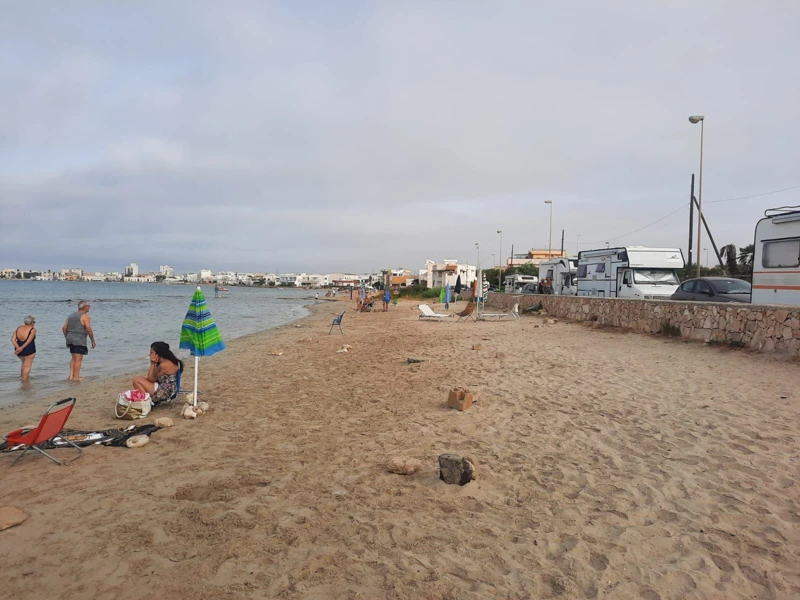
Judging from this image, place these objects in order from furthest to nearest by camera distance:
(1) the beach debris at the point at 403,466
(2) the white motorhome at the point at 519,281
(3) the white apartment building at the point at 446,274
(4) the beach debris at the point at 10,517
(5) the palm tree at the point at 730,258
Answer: (3) the white apartment building at the point at 446,274
(2) the white motorhome at the point at 519,281
(5) the palm tree at the point at 730,258
(1) the beach debris at the point at 403,466
(4) the beach debris at the point at 10,517

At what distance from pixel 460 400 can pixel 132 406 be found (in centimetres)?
433

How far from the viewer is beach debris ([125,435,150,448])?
16.5 feet

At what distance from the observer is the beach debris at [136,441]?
16.5 feet

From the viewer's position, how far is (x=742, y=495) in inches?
140

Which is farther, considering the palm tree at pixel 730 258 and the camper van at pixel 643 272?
the palm tree at pixel 730 258

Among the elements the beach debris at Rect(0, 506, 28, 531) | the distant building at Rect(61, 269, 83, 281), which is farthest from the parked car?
the distant building at Rect(61, 269, 83, 281)

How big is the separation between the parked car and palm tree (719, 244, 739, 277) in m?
19.6

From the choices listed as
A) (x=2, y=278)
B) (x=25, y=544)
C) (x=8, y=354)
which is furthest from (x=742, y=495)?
(x=2, y=278)

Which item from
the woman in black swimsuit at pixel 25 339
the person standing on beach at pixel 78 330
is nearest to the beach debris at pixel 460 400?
the person standing on beach at pixel 78 330

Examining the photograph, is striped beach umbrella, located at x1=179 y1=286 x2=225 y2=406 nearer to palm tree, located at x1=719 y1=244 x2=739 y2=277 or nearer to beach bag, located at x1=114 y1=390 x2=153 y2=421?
beach bag, located at x1=114 y1=390 x2=153 y2=421

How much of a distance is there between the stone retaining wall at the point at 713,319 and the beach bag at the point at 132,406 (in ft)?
34.5

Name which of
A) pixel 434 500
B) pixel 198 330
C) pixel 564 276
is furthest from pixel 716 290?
pixel 198 330

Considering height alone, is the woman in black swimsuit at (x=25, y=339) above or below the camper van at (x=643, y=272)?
below

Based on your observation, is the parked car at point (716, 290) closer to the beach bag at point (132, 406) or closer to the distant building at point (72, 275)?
the beach bag at point (132, 406)
